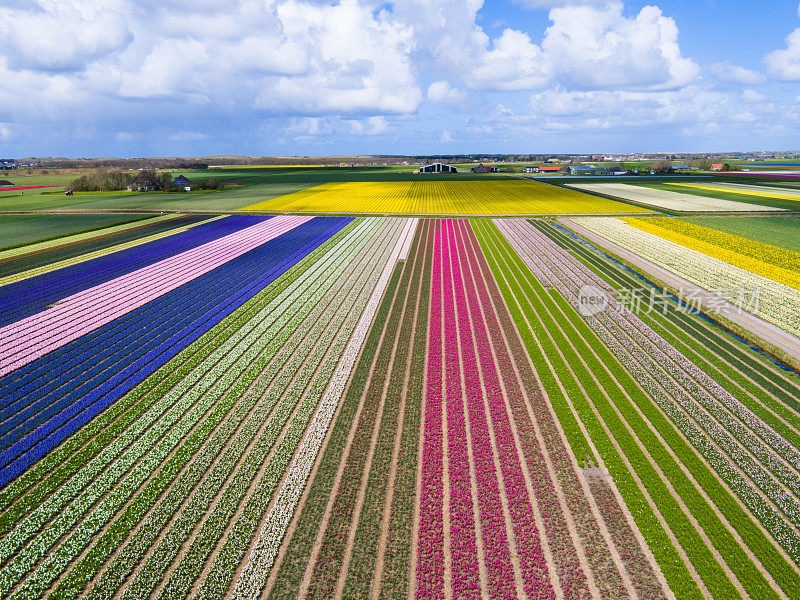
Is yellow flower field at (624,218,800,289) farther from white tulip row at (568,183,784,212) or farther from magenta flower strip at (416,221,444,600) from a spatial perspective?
magenta flower strip at (416,221,444,600)

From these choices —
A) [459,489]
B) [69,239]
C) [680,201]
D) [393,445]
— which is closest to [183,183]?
[69,239]

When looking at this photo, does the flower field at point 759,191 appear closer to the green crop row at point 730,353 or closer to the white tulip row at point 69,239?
the green crop row at point 730,353

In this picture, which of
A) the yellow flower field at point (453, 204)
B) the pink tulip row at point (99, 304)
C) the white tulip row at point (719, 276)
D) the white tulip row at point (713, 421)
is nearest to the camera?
the white tulip row at point (713, 421)

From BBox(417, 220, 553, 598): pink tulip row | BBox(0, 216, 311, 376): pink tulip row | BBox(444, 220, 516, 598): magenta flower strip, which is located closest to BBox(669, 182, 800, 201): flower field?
BBox(444, 220, 516, 598): magenta flower strip

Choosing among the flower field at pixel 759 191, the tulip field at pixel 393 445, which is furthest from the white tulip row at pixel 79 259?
the flower field at pixel 759 191

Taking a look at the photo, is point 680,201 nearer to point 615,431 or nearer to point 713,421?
point 713,421

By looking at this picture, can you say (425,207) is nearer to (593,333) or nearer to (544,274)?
(544,274)
